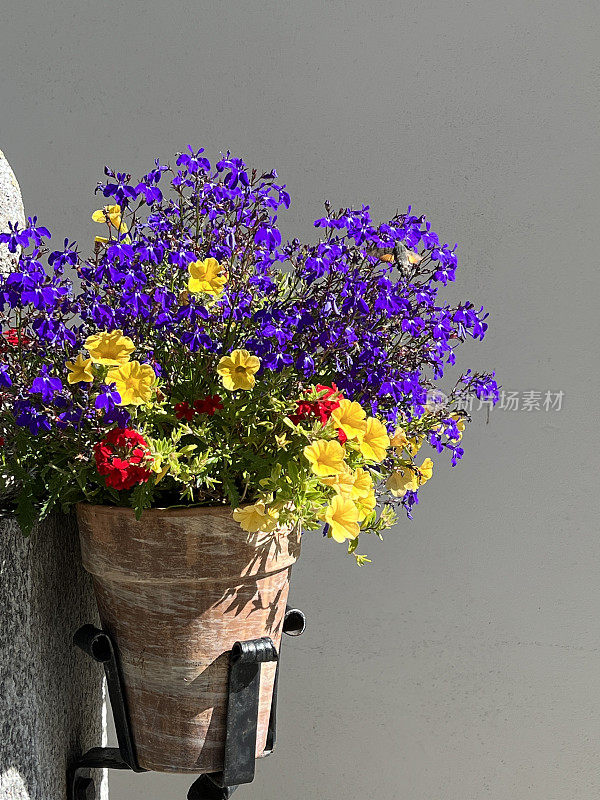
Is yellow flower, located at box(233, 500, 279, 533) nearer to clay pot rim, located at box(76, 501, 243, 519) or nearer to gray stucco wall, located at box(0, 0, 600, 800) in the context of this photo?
clay pot rim, located at box(76, 501, 243, 519)

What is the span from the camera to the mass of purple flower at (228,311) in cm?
96

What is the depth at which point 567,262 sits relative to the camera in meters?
1.92

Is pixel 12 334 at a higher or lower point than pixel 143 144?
lower

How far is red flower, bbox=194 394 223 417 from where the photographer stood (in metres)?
0.98

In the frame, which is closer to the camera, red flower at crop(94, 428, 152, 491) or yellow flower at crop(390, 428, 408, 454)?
red flower at crop(94, 428, 152, 491)

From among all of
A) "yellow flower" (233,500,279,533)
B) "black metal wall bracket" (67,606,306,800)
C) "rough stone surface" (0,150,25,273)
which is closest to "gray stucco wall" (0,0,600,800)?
"rough stone surface" (0,150,25,273)

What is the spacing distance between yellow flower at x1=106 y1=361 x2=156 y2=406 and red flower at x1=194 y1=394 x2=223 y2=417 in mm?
85

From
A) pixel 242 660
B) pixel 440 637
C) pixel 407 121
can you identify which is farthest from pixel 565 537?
pixel 242 660

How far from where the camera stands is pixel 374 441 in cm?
98

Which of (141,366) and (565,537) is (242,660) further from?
(565,537)

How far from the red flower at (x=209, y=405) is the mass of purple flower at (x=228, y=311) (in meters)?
0.03

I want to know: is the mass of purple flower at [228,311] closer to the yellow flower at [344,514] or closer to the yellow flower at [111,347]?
the yellow flower at [111,347]

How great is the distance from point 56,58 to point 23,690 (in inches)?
57.1

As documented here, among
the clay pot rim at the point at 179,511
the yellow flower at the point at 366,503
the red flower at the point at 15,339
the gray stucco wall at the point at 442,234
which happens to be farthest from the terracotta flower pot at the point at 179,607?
the gray stucco wall at the point at 442,234
